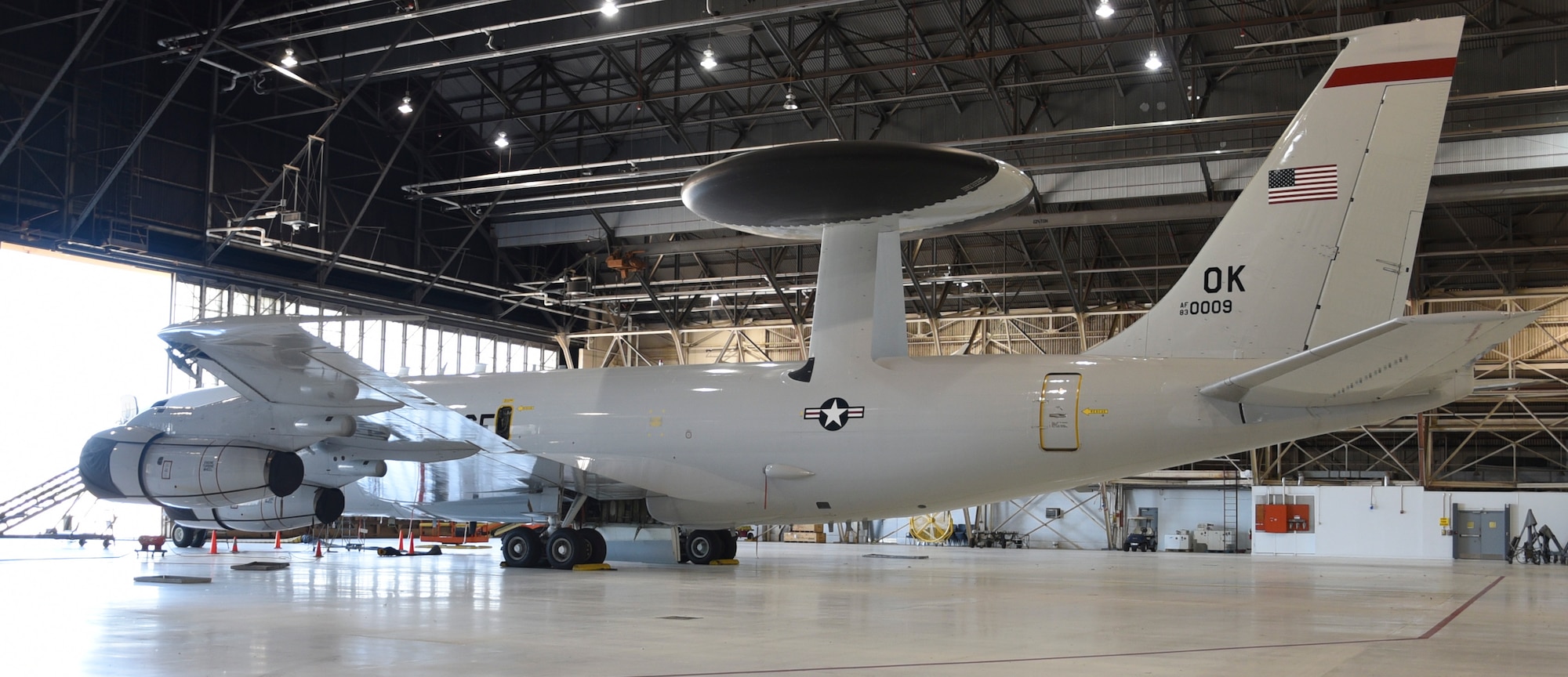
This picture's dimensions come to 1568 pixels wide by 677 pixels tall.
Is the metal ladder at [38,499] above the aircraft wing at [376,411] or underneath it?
underneath

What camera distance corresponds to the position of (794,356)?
40.0 metres

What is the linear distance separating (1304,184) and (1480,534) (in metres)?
22.5

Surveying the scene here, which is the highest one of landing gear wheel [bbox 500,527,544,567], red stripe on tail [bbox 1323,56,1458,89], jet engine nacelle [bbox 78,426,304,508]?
red stripe on tail [bbox 1323,56,1458,89]

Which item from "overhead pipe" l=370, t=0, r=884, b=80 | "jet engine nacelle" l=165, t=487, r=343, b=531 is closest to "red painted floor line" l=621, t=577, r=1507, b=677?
"jet engine nacelle" l=165, t=487, r=343, b=531

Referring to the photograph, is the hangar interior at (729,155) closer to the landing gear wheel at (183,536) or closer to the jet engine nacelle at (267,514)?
the landing gear wheel at (183,536)

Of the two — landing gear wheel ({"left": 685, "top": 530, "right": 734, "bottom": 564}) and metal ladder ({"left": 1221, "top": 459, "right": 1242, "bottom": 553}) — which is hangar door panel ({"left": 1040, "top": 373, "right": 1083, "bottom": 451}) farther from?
metal ladder ({"left": 1221, "top": 459, "right": 1242, "bottom": 553})

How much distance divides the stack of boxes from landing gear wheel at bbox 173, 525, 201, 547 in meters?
20.7

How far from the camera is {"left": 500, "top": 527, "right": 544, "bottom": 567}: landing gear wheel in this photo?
1545cm

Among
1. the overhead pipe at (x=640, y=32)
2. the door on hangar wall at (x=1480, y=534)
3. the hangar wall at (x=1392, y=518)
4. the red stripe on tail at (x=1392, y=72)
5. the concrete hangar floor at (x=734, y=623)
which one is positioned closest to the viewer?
the concrete hangar floor at (x=734, y=623)

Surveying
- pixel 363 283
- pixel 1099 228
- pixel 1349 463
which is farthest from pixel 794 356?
pixel 1349 463

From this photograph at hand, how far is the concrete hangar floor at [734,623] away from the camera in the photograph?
6242 mm

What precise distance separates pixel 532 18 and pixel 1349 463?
29.6 meters

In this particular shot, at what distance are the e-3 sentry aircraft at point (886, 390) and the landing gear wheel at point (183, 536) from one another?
14.1 feet

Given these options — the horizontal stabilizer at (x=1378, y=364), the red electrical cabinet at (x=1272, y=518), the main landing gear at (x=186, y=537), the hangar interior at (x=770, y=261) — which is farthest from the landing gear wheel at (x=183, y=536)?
the red electrical cabinet at (x=1272, y=518)
